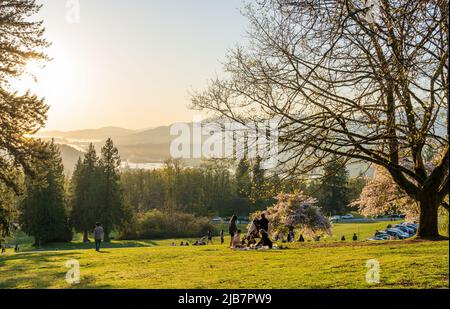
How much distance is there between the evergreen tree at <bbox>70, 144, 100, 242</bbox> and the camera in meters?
81.0

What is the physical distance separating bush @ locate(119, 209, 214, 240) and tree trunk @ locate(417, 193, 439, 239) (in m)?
58.0

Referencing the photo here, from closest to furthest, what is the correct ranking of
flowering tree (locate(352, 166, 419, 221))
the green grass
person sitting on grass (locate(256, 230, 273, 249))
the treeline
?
1. the green grass
2. person sitting on grass (locate(256, 230, 273, 249))
3. flowering tree (locate(352, 166, 419, 221))
4. the treeline

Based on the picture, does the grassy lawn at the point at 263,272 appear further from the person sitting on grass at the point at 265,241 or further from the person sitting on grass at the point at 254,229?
the person sitting on grass at the point at 254,229

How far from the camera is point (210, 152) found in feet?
66.6

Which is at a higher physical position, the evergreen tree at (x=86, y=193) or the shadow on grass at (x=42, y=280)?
the evergreen tree at (x=86, y=193)

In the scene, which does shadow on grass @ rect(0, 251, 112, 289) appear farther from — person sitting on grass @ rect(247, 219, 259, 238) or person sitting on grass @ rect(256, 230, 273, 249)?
person sitting on grass @ rect(256, 230, 273, 249)

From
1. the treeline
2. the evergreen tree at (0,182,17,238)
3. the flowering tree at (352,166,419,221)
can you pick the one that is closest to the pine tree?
the evergreen tree at (0,182,17,238)

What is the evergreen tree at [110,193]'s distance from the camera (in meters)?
81.8

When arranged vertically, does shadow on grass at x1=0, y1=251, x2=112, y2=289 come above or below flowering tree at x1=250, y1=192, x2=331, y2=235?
below

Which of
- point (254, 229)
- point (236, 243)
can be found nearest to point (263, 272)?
point (254, 229)

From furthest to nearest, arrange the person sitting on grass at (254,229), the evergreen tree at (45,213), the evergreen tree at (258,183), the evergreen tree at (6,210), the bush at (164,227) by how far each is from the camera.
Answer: the bush at (164,227) < the evergreen tree at (45,213) < the evergreen tree at (6,210) < the person sitting on grass at (254,229) < the evergreen tree at (258,183)

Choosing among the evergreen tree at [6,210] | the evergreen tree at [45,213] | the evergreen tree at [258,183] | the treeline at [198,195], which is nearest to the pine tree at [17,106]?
the evergreen tree at [6,210]

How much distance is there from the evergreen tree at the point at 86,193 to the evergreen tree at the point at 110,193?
90 centimetres

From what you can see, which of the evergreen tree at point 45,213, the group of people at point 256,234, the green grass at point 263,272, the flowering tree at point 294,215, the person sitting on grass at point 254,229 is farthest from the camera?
the evergreen tree at point 45,213
